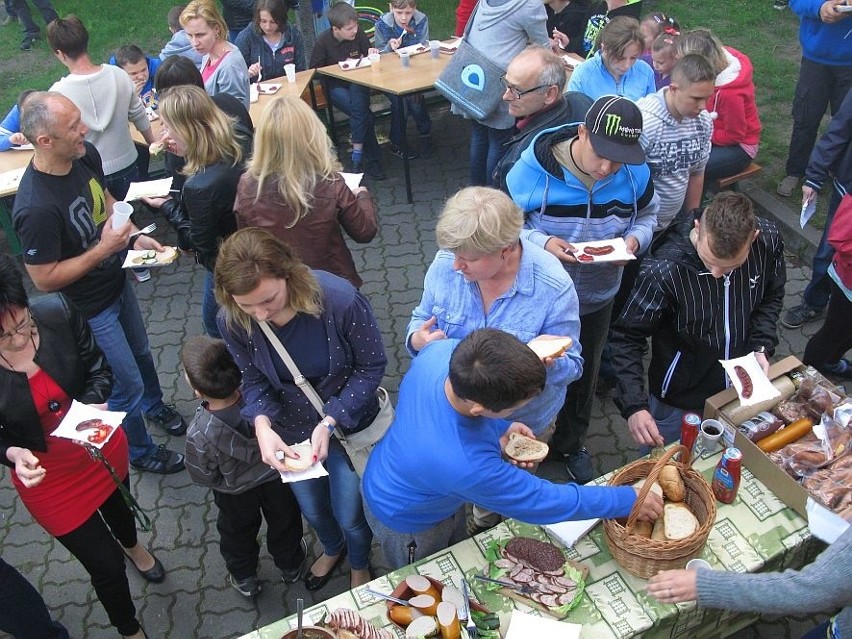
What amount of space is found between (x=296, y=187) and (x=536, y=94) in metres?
1.56

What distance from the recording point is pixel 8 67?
33.1 ft

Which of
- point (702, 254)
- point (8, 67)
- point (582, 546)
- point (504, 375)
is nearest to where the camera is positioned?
point (504, 375)

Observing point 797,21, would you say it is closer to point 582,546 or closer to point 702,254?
point 702,254

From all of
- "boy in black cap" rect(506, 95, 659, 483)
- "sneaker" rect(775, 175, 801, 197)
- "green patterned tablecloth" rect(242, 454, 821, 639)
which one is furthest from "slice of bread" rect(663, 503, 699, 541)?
"sneaker" rect(775, 175, 801, 197)

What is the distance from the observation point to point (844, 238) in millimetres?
3654

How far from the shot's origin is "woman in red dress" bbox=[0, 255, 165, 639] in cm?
275

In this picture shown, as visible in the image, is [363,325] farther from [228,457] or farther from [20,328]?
[20,328]

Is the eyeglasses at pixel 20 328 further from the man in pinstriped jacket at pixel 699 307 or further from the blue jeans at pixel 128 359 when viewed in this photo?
the man in pinstriped jacket at pixel 699 307

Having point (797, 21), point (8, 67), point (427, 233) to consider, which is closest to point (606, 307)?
point (427, 233)

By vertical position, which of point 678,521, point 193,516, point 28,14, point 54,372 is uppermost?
point 54,372

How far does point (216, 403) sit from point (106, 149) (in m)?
3.30

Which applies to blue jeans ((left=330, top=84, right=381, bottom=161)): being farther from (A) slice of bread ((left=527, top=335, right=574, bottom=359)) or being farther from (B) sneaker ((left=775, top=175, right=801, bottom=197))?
(A) slice of bread ((left=527, top=335, right=574, bottom=359))

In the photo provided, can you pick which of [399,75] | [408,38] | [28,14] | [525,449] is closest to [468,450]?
[525,449]

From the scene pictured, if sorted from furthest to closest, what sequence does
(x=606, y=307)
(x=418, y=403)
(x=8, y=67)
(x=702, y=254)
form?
(x=8, y=67) → (x=606, y=307) → (x=702, y=254) → (x=418, y=403)
